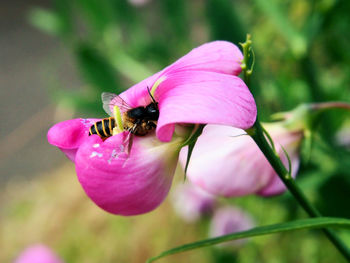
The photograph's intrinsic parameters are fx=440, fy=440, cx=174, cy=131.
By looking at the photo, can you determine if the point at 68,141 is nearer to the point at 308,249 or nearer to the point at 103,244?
the point at 308,249

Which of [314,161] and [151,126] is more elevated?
[151,126]

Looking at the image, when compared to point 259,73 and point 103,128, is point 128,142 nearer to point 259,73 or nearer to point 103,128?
point 103,128

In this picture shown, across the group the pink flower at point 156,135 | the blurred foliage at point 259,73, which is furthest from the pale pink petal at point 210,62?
the blurred foliage at point 259,73

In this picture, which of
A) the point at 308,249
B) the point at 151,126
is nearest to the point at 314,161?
the point at 308,249

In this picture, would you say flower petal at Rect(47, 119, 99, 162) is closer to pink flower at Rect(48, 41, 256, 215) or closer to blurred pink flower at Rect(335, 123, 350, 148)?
pink flower at Rect(48, 41, 256, 215)

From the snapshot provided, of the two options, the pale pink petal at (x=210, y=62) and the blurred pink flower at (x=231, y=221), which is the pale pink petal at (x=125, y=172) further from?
the blurred pink flower at (x=231, y=221)

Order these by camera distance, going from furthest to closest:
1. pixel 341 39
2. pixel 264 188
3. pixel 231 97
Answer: pixel 341 39, pixel 264 188, pixel 231 97

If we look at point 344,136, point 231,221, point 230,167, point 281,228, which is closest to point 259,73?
point 344,136

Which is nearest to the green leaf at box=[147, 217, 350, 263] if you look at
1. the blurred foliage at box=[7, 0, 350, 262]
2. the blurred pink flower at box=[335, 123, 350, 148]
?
the blurred foliage at box=[7, 0, 350, 262]
